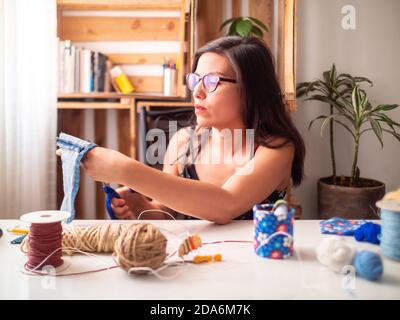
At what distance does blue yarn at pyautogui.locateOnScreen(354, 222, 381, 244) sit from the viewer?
1008 millimetres

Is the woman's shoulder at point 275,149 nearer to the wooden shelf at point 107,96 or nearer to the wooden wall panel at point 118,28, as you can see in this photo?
the wooden shelf at point 107,96

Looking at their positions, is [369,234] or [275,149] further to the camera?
[275,149]

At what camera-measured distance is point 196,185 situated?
3.66 ft

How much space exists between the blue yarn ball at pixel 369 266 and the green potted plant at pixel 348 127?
6.13 ft

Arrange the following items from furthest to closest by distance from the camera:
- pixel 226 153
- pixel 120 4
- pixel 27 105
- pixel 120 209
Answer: pixel 120 4 < pixel 27 105 < pixel 226 153 < pixel 120 209

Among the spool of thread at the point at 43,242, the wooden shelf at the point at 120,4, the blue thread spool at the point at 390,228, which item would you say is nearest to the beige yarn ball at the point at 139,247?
the spool of thread at the point at 43,242

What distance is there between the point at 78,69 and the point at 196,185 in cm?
198

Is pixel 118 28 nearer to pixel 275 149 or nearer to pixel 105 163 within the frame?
pixel 275 149

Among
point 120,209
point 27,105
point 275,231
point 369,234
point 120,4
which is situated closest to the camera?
point 275,231

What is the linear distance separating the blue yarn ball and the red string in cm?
60

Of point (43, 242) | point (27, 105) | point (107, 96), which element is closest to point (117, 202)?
point (43, 242)

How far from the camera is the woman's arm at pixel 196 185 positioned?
103 cm

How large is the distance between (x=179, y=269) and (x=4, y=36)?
6.43ft
